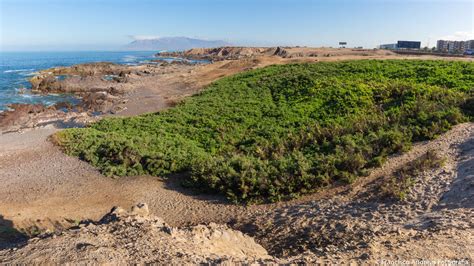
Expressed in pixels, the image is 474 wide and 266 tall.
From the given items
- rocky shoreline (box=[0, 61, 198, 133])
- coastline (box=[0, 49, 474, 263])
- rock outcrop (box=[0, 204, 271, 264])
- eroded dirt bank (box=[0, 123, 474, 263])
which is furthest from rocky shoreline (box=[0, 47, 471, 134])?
rock outcrop (box=[0, 204, 271, 264])

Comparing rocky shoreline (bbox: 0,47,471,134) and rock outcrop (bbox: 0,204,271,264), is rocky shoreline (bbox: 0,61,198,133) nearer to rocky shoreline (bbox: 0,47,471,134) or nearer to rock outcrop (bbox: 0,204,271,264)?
rocky shoreline (bbox: 0,47,471,134)

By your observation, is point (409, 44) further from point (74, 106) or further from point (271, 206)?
point (271, 206)

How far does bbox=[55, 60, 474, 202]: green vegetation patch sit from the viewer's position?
35.9ft

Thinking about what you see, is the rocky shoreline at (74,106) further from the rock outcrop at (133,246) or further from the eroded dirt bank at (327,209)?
the rock outcrop at (133,246)

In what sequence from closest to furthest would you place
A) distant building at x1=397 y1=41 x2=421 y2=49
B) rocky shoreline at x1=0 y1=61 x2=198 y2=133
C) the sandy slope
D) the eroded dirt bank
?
the eroded dirt bank, the sandy slope, rocky shoreline at x1=0 y1=61 x2=198 y2=133, distant building at x1=397 y1=41 x2=421 y2=49

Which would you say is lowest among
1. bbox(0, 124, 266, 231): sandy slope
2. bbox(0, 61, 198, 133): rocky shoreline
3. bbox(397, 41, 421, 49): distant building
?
bbox(0, 124, 266, 231): sandy slope

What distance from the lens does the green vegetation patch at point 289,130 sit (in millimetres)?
10953

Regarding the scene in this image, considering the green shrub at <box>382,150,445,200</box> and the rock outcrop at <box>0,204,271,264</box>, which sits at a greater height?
the green shrub at <box>382,150,445,200</box>

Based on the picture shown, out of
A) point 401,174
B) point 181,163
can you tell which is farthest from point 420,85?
point 181,163

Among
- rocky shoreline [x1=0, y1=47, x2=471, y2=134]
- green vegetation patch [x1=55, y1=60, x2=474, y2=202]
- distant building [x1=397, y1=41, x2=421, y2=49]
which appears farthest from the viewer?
distant building [x1=397, y1=41, x2=421, y2=49]

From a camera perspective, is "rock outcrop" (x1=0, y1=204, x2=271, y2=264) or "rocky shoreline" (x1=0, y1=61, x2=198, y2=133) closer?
"rock outcrop" (x1=0, y1=204, x2=271, y2=264)

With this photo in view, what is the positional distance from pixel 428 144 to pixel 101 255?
1012 centimetres

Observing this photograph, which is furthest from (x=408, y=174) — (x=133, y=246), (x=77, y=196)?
A: (x=77, y=196)

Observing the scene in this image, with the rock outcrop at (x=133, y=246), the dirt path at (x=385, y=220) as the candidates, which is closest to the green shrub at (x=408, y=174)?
the dirt path at (x=385, y=220)
